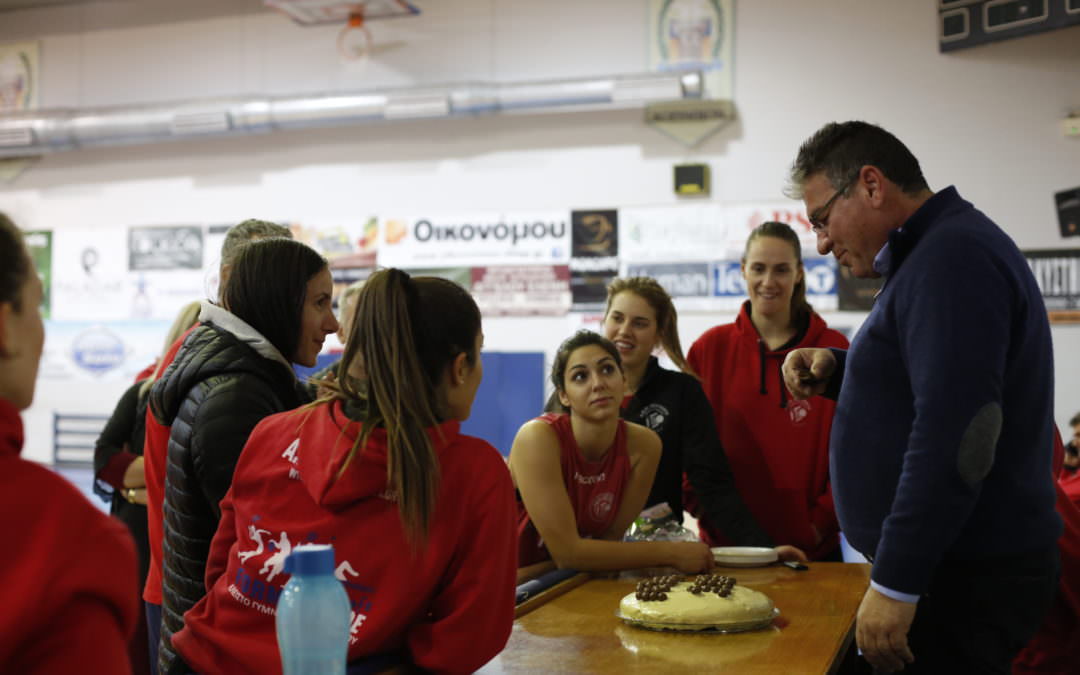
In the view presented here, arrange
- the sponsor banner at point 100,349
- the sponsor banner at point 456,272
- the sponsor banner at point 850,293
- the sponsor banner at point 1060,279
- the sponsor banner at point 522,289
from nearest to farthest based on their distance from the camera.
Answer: the sponsor banner at point 1060,279
the sponsor banner at point 850,293
the sponsor banner at point 522,289
the sponsor banner at point 456,272
the sponsor banner at point 100,349

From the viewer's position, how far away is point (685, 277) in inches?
273

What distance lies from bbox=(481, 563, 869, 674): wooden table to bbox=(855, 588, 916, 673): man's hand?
3.0 inches

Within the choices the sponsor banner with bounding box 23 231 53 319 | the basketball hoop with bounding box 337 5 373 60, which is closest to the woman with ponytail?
the basketball hoop with bounding box 337 5 373 60

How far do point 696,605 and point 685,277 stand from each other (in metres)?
5.04

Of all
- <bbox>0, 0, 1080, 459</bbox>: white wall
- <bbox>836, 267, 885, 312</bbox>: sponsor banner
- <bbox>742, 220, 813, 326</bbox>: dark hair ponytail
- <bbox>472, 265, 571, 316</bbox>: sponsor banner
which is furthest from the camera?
<bbox>472, 265, 571, 316</bbox>: sponsor banner

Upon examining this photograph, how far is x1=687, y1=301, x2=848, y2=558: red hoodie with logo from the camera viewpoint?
10.7ft

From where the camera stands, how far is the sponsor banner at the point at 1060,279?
6.15 metres

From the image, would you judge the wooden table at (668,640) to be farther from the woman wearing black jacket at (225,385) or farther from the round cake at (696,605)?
the woman wearing black jacket at (225,385)

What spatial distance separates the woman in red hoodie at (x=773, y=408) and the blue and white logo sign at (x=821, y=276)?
3.27m

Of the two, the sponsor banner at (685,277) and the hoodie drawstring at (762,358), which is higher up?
the sponsor banner at (685,277)

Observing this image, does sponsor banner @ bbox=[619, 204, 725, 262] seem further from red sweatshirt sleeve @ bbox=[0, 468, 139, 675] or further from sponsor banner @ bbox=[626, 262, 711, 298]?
red sweatshirt sleeve @ bbox=[0, 468, 139, 675]

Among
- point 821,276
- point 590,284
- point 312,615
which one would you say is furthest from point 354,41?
point 312,615

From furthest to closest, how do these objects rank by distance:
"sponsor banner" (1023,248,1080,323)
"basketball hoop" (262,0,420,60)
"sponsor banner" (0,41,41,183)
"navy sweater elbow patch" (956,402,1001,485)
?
1. "sponsor banner" (0,41,41,183)
2. "basketball hoop" (262,0,420,60)
3. "sponsor banner" (1023,248,1080,323)
4. "navy sweater elbow patch" (956,402,1001,485)

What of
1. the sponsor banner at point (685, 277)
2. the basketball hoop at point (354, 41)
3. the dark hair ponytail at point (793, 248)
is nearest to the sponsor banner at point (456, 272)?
the sponsor banner at point (685, 277)
